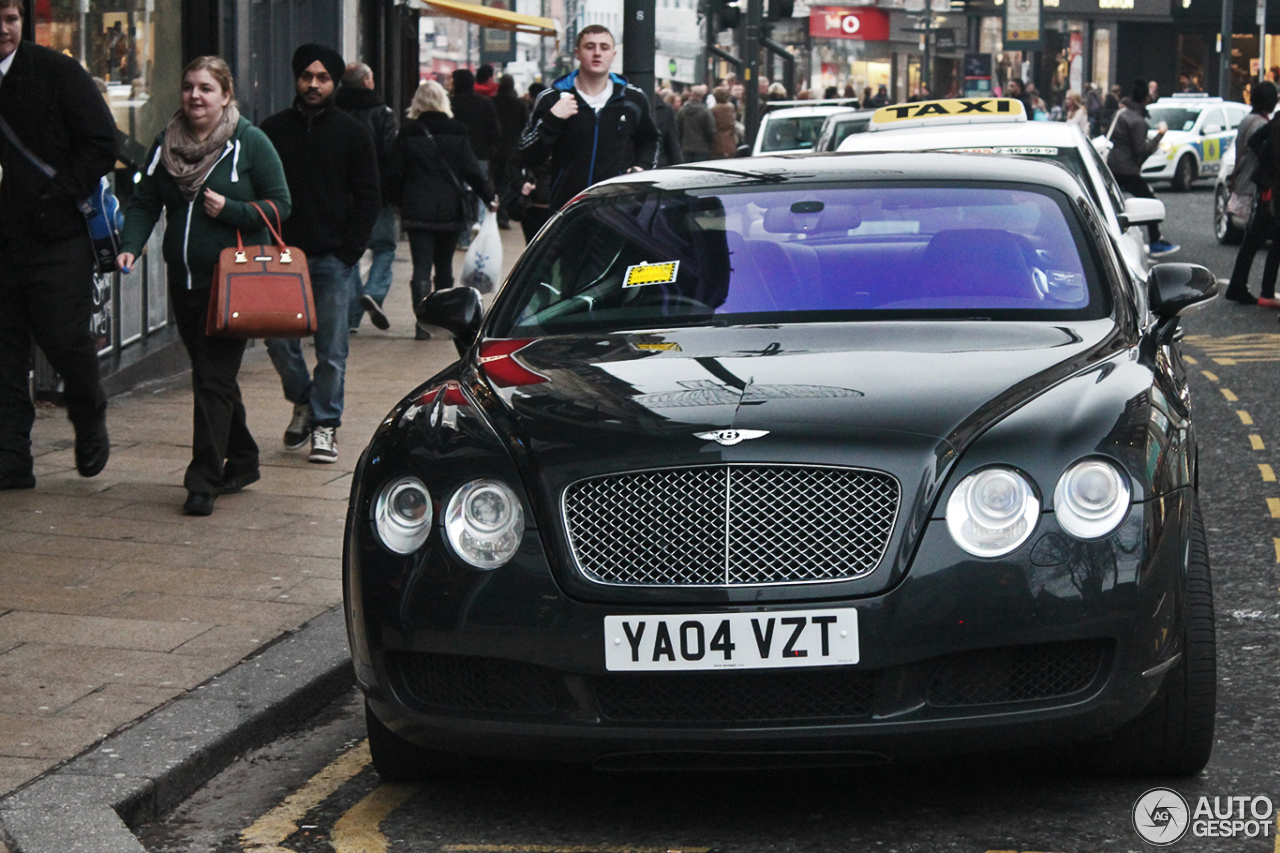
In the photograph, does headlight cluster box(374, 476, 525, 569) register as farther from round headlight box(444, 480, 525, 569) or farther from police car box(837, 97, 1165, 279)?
police car box(837, 97, 1165, 279)

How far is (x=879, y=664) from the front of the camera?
3869mm

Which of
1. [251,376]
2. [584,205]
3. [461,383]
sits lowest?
[251,376]

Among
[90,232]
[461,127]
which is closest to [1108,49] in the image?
[461,127]

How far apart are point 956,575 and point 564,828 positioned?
1015 mm

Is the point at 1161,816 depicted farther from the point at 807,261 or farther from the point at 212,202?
the point at 212,202

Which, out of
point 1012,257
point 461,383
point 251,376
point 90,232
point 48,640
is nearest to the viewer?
point 461,383

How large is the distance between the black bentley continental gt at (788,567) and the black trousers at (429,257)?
360 inches

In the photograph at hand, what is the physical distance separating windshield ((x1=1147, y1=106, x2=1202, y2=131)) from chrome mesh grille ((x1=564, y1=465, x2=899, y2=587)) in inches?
1366

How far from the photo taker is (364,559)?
4203 mm

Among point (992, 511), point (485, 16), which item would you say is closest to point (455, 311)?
point (992, 511)

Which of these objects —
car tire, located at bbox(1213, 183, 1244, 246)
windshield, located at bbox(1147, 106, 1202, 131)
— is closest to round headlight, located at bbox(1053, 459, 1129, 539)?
car tire, located at bbox(1213, 183, 1244, 246)

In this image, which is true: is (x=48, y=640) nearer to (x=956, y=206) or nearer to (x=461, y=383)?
(x=461, y=383)

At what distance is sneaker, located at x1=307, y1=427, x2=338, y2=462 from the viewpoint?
873 cm

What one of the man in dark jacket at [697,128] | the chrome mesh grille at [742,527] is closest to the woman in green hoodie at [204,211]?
the chrome mesh grille at [742,527]
